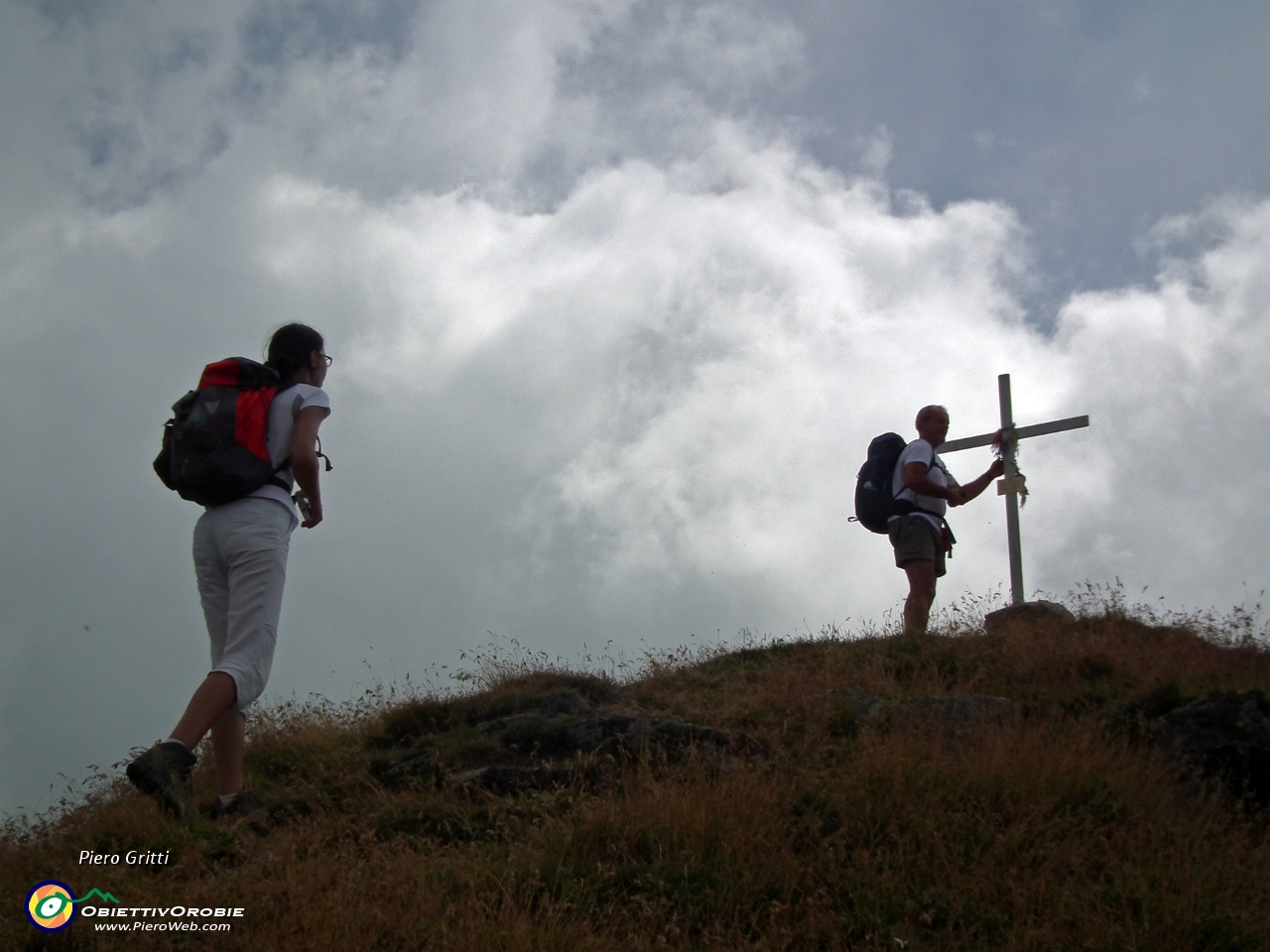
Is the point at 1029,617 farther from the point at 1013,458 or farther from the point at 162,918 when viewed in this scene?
the point at 162,918

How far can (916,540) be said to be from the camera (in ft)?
26.5

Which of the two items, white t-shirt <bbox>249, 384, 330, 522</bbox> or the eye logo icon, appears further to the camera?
white t-shirt <bbox>249, 384, 330, 522</bbox>

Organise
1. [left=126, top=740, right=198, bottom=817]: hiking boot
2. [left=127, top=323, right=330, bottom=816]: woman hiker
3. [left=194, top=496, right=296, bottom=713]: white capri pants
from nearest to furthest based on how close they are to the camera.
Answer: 1. [left=126, top=740, right=198, bottom=817]: hiking boot
2. [left=127, top=323, right=330, bottom=816]: woman hiker
3. [left=194, top=496, right=296, bottom=713]: white capri pants

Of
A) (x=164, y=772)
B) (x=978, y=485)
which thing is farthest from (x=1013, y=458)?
(x=164, y=772)

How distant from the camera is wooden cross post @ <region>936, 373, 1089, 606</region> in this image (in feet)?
32.1

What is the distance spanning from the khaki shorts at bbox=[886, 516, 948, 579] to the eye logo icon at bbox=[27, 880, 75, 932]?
18.8 ft

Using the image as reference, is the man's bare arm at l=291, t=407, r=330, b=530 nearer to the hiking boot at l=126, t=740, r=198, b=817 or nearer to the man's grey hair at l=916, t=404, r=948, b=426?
the hiking boot at l=126, t=740, r=198, b=817

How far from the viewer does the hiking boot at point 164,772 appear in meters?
4.34

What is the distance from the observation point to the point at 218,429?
4.75 meters

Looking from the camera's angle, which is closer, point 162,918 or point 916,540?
point 162,918

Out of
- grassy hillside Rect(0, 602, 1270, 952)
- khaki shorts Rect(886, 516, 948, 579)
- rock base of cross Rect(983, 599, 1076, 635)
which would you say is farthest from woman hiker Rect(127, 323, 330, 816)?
rock base of cross Rect(983, 599, 1076, 635)

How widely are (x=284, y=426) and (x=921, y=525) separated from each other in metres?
4.88

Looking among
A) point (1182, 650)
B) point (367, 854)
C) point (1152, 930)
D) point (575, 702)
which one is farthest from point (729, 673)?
point (1152, 930)

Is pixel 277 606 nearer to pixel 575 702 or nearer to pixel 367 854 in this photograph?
pixel 367 854
